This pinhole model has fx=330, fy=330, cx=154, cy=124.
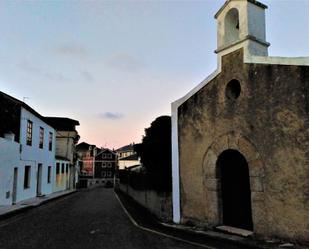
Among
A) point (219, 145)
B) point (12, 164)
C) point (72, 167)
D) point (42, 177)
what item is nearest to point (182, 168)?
point (219, 145)

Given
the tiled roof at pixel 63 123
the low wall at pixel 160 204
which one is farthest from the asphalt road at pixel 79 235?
the tiled roof at pixel 63 123

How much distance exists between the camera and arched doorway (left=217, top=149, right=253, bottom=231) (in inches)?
375

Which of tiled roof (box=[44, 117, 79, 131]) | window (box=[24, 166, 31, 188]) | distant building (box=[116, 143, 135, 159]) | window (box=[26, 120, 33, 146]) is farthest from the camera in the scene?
distant building (box=[116, 143, 135, 159])

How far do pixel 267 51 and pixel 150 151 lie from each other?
11142 mm

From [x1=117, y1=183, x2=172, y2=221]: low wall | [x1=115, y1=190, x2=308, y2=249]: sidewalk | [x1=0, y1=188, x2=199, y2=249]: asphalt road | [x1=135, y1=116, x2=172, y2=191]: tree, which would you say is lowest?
[x1=0, y1=188, x2=199, y2=249]: asphalt road

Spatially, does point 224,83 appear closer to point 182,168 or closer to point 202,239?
point 182,168

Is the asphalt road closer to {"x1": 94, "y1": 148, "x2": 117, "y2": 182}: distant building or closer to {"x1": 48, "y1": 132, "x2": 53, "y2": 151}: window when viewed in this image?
{"x1": 48, "y1": 132, "x2": 53, "y2": 151}: window

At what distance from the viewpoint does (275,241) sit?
8102 millimetres

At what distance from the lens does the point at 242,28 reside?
32.6 ft

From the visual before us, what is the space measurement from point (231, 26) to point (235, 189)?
5.34 meters

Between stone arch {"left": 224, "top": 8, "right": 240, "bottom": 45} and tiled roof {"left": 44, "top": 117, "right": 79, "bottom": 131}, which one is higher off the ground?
tiled roof {"left": 44, "top": 117, "right": 79, "bottom": 131}

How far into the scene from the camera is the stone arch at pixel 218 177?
870 centimetres

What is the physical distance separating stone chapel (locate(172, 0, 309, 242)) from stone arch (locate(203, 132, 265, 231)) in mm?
26

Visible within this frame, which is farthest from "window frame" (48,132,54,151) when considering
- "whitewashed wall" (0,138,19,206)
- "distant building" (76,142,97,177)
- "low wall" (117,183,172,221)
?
"distant building" (76,142,97,177)
